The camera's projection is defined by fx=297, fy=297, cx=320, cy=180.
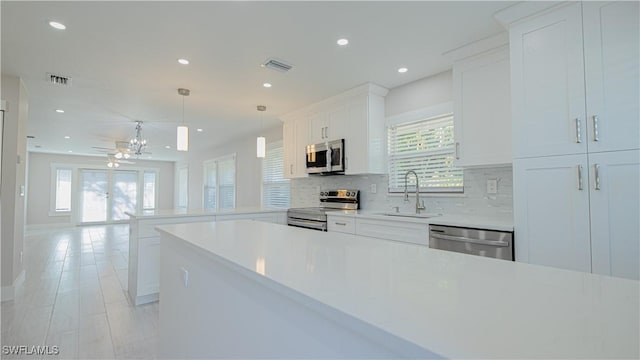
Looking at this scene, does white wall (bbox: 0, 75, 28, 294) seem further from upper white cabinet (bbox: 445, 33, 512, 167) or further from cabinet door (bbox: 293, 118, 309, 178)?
upper white cabinet (bbox: 445, 33, 512, 167)

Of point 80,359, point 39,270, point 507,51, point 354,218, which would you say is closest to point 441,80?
point 507,51

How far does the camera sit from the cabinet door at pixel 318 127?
167 inches

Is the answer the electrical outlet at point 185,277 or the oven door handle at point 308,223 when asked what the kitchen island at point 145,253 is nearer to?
the oven door handle at point 308,223

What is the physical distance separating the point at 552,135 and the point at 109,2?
10.4 ft

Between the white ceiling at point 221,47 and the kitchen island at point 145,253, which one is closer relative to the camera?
the white ceiling at point 221,47

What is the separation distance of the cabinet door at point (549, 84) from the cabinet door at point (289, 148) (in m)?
3.19

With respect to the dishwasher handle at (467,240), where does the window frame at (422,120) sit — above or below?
above

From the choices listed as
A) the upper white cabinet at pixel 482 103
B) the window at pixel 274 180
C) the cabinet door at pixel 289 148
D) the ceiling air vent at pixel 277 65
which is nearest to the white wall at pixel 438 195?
the upper white cabinet at pixel 482 103

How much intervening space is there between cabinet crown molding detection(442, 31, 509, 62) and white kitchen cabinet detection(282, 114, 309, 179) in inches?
90.5

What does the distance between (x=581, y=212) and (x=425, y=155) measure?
5.57 ft

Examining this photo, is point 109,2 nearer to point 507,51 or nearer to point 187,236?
point 187,236

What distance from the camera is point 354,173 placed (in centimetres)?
380

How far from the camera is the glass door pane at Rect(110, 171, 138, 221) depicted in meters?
10.6

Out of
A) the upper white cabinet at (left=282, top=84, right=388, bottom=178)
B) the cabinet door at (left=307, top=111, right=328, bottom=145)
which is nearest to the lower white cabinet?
the upper white cabinet at (left=282, top=84, right=388, bottom=178)
